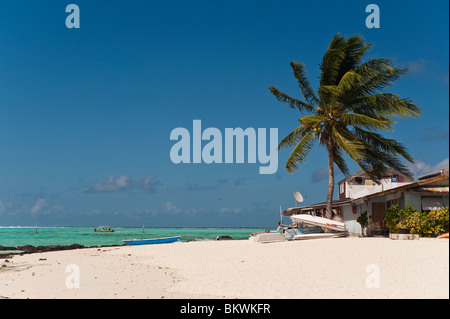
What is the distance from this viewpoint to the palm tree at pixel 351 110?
85.4 feet

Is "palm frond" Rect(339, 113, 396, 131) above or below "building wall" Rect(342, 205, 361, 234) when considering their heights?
above

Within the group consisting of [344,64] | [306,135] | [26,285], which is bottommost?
[26,285]

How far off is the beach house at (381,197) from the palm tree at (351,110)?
2621 millimetres

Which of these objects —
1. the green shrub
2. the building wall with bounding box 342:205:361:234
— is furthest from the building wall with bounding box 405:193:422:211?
the building wall with bounding box 342:205:361:234

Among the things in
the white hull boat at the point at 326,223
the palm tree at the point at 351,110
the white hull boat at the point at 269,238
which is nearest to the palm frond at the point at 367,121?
the palm tree at the point at 351,110

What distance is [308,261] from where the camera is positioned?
50.5ft

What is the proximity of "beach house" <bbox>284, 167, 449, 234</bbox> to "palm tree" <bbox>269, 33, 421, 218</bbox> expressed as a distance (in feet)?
8.60

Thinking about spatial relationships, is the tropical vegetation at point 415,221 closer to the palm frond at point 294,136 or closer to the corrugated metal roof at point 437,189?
the corrugated metal roof at point 437,189

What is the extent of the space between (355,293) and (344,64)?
21.8 meters

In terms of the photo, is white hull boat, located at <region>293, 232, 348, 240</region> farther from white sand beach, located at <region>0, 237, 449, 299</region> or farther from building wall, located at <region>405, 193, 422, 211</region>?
white sand beach, located at <region>0, 237, 449, 299</region>

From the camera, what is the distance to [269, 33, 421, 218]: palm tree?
26.0 m

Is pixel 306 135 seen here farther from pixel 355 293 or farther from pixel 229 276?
pixel 355 293

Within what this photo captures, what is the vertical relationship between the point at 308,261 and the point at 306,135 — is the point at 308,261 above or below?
below
